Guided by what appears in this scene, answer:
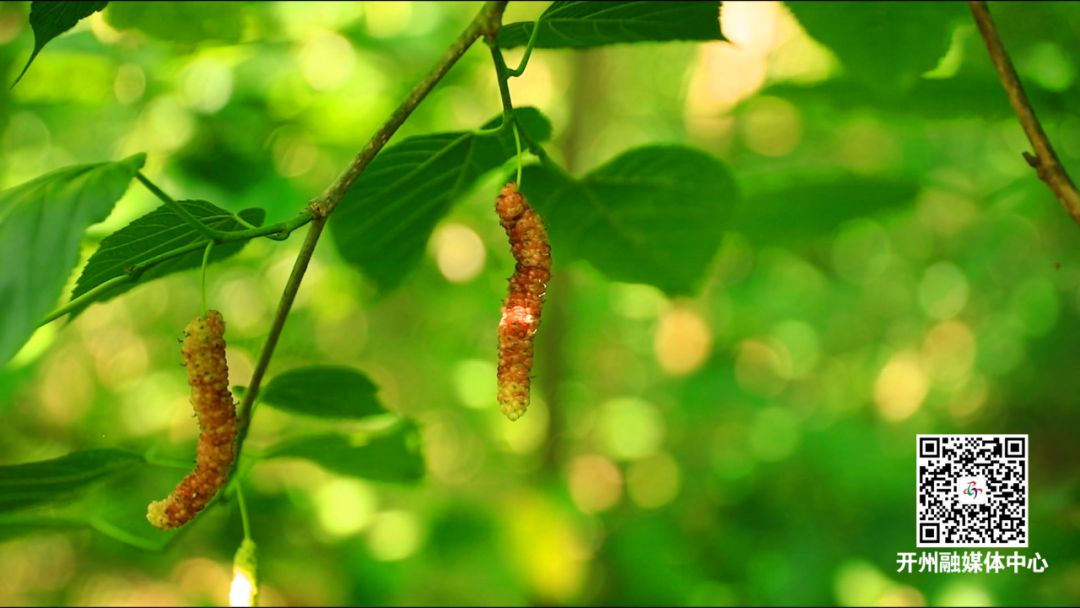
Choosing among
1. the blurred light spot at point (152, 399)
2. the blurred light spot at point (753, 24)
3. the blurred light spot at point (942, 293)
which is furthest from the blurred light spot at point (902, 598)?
the blurred light spot at point (152, 399)

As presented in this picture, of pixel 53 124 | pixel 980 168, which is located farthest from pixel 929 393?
pixel 53 124

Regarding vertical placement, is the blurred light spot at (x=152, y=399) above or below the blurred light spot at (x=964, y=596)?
above

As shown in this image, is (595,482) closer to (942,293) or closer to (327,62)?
(327,62)

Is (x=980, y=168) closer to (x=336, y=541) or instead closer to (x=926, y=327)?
(x=926, y=327)

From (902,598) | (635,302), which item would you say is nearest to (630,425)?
(635,302)

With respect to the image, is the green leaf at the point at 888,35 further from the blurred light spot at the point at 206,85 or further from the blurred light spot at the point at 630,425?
the blurred light spot at the point at 630,425

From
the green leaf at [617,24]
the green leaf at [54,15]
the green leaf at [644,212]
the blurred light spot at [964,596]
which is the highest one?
the green leaf at [617,24]

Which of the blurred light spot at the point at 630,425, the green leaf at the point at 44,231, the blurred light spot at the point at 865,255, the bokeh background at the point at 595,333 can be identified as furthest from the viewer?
the blurred light spot at the point at 865,255
